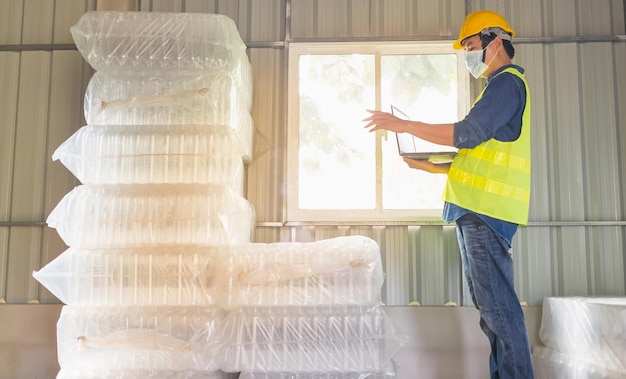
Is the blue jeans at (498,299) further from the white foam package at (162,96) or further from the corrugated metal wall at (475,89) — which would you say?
the white foam package at (162,96)

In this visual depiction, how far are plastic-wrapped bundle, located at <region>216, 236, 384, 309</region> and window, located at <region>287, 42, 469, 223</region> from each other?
2.99 feet

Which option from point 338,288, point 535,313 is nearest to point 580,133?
point 535,313

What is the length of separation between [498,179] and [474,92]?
4.34ft

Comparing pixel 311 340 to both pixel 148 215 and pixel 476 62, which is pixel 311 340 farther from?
pixel 476 62

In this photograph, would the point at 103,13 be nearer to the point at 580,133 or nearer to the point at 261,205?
the point at 261,205

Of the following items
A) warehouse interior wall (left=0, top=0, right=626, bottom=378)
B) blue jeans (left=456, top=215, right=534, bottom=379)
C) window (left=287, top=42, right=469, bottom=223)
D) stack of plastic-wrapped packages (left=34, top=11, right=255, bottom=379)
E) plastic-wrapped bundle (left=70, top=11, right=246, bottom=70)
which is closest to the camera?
blue jeans (left=456, top=215, right=534, bottom=379)

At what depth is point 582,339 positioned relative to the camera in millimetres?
3178

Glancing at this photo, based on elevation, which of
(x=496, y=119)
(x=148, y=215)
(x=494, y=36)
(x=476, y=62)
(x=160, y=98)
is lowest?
(x=148, y=215)

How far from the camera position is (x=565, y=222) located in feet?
13.0

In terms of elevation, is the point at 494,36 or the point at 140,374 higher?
the point at 494,36

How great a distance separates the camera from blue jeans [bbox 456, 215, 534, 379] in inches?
109

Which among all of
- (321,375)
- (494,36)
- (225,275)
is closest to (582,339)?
(321,375)

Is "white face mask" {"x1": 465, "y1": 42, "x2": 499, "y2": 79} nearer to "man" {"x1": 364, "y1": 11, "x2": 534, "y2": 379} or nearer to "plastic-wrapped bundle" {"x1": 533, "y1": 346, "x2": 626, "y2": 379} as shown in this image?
"man" {"x1": 364, "y1": 11, "x2": 534, "y2": 379}

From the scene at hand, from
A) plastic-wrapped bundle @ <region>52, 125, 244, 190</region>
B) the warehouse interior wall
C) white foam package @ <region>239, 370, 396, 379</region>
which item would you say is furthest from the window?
white foam package @ <region>239, 370, 396, 379</region>
